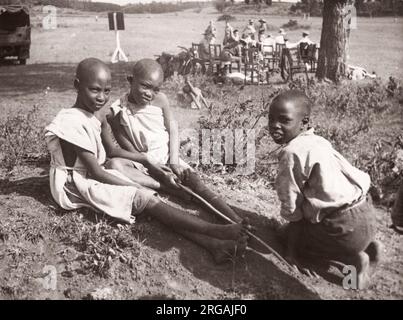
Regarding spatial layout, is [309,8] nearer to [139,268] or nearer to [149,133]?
[149,133]

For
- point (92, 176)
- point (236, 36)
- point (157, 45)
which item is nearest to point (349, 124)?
point (92, 176)

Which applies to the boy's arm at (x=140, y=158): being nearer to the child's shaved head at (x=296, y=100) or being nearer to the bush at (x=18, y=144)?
the child's shaved head at (x=296, y=100)

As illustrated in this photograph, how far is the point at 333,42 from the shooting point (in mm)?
9188

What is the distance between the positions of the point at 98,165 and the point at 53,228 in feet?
1.95

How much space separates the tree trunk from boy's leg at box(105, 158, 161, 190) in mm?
6518

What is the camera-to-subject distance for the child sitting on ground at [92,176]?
11.0ft

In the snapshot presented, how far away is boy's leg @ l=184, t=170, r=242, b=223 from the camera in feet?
11.4

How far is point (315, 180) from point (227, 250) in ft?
2.65

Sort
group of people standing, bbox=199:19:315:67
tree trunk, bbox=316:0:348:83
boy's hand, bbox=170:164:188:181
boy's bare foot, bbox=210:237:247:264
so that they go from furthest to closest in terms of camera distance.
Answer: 1. group of people standing, bbox=199:19:315:67
2. tree trunk, bbox=316:0:348:83
3. boy's hand, bbox=170:164:188:181
4. boy's bare foot, bbox=210:237:247:264

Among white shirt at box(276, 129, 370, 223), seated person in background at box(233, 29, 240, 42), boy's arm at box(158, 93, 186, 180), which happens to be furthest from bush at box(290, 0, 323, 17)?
white shirt at box(276, 129, 370, 223)

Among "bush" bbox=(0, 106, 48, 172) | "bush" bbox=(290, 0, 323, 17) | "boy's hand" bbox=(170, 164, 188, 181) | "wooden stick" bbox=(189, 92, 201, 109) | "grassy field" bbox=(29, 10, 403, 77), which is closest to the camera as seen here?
"boy's hand" bbox=(170, 164, 188, 181)

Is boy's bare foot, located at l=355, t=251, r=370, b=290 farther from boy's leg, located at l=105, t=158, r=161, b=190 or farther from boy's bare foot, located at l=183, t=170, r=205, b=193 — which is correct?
boy's leg, located at l=105, t=158, r=161, b=190

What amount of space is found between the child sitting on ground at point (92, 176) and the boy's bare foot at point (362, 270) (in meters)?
0.97

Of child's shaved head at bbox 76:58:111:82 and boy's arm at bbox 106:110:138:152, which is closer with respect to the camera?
child's shaved head at bbox 76:58:111:82
